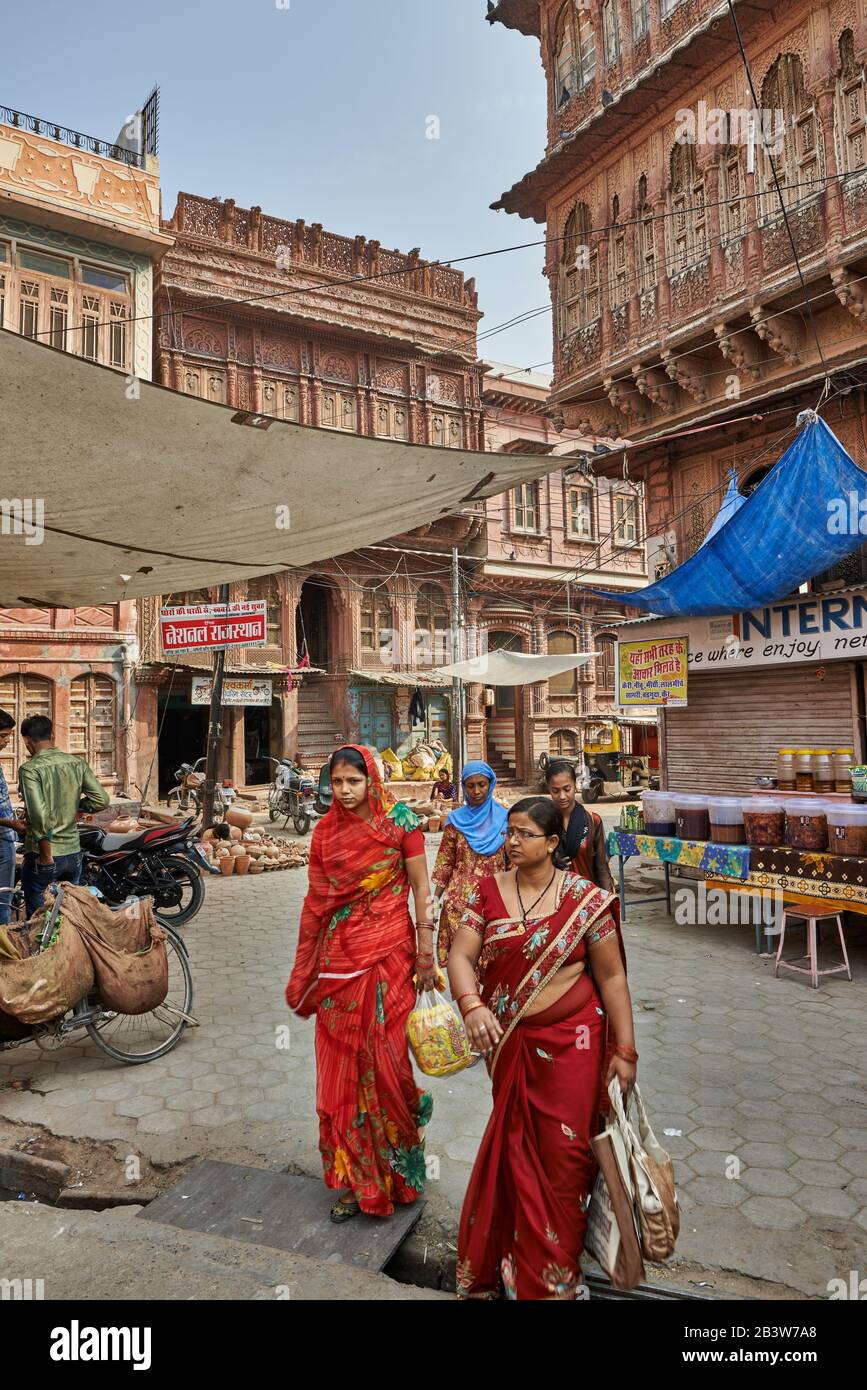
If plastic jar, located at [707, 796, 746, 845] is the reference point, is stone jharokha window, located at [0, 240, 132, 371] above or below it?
above

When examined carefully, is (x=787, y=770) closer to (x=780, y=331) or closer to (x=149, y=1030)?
(x=149, y=1030)

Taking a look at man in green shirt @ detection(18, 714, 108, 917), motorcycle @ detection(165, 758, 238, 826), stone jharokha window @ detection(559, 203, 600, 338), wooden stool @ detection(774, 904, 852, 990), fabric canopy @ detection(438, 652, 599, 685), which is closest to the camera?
man in green shirt @ detection(18, 714, 108, 917)

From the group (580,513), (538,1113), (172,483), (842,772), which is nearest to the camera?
(538,1113)

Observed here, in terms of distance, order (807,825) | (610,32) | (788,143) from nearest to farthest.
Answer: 1. (807,825)
2. (788,143)
3. (610,32)

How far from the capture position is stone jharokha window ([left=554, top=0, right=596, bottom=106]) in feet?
36.5

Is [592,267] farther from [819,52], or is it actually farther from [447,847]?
[447,847]

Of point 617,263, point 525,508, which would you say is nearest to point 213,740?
point 617,263

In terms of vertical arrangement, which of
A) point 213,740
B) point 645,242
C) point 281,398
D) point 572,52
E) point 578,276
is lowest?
point 213,740

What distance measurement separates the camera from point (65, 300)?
1520cm

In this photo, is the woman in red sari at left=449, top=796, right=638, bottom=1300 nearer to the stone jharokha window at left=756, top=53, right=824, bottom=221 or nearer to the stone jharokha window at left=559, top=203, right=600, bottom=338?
the stone jharokha window at left=756, top=53, right=824, bottom=221

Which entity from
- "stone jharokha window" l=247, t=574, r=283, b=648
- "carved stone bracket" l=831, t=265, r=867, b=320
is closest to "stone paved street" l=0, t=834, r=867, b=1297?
"carved stone bracket" l=831, t=265, r=867, b=320

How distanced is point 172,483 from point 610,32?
1083 cm

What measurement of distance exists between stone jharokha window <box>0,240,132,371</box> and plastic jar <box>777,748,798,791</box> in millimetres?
13596

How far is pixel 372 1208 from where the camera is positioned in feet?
8.58
